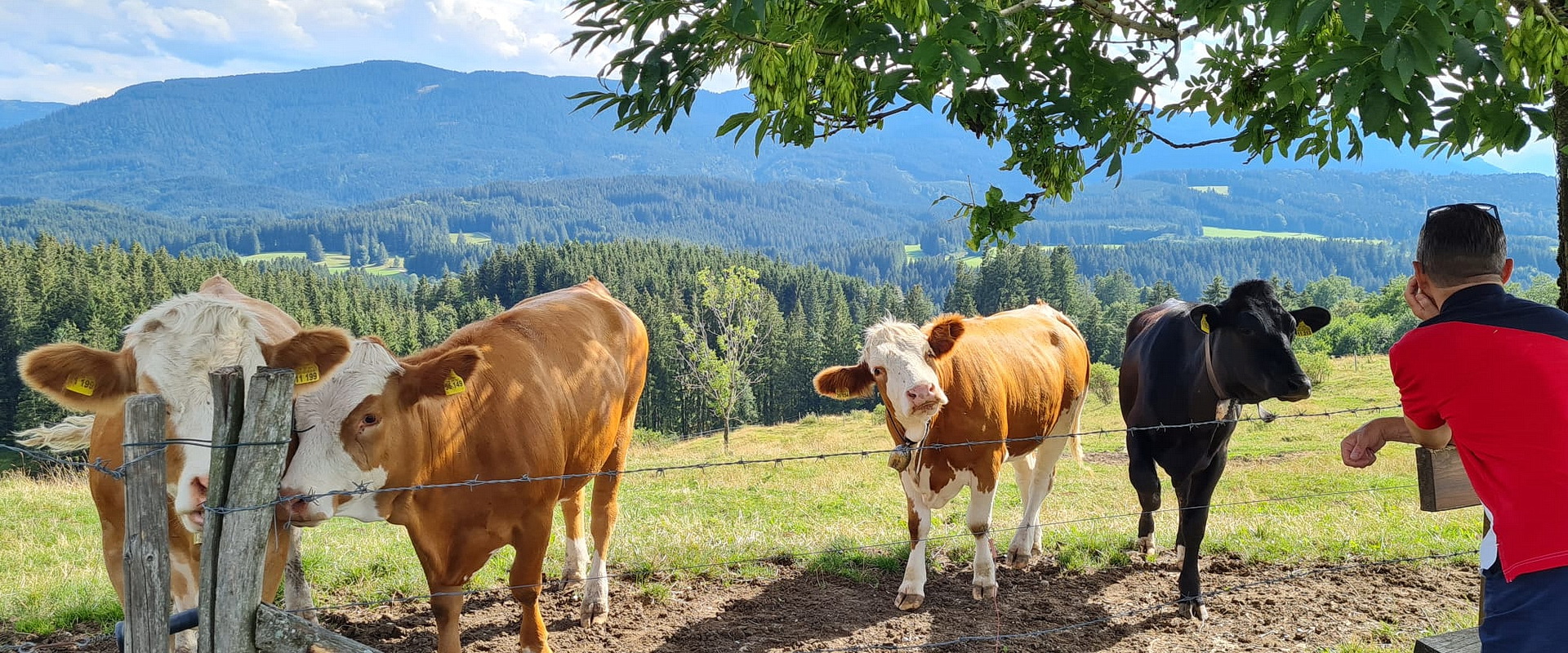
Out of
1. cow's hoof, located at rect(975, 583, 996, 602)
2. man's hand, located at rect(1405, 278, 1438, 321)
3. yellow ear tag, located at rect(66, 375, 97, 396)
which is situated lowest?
cow's hoof, located at rect(975, 583, 996, 602)

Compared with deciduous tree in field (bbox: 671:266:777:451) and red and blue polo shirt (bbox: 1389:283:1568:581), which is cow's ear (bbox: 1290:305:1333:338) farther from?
deciduous tree in field (bbox: 671:266:777:451)

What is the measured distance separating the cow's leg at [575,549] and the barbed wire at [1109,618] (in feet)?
6.34

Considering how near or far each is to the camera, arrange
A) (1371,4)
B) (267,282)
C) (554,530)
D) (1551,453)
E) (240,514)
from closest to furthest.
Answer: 1. (1371,4)
2. (1551,453)
3. (240,514)
4. (554,530)
5. (267,282)

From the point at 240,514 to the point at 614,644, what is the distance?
10.5ft

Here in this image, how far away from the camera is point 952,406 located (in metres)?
6.36

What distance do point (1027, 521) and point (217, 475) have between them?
5976 mm

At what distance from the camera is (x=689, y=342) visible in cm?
4575

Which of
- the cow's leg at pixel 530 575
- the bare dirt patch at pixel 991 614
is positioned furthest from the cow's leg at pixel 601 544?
the cow's leg at pixel 530 575

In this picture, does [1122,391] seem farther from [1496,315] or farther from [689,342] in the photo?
[689,342]

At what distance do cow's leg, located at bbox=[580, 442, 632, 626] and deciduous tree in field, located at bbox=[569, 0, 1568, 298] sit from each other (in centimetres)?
312

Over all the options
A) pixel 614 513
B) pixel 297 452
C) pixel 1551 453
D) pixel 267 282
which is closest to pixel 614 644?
pixel 614 513

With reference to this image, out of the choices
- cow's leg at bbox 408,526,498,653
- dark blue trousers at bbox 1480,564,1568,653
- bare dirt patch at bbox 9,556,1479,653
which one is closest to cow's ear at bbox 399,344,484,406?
cow's leg at bbox 408,526,498,653

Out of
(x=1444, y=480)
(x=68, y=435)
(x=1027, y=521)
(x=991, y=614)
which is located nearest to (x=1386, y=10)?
(x=1444, y=480)

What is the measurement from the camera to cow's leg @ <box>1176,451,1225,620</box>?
6.06 meters
